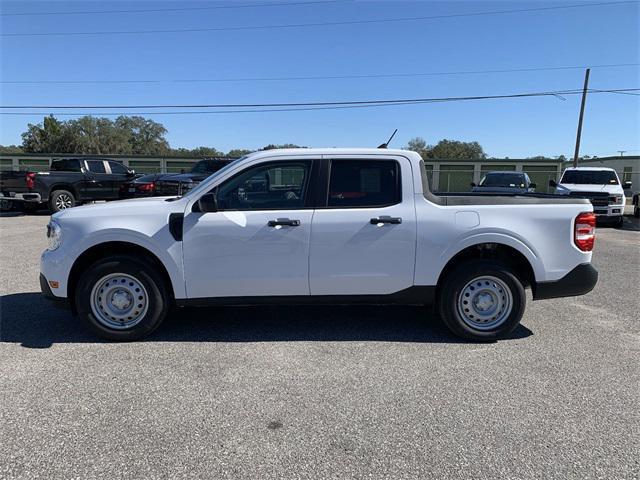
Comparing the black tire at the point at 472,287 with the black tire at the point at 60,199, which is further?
the black tire at the point at 60,199

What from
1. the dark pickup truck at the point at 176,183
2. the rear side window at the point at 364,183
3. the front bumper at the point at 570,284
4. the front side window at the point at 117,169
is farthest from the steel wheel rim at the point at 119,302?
the front side window at the point at 117,169

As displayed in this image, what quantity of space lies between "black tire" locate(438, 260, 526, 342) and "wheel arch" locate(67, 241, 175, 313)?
2677mm

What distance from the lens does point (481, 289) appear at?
4.71 meters

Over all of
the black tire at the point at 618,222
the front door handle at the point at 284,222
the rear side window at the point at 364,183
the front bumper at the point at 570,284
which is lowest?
the black tire at the point at 618,222

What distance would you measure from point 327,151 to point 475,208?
5.06 feet

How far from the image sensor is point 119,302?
4602mm

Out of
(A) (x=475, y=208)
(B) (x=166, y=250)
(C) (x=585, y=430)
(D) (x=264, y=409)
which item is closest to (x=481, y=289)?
(A) (x=475, y=208)

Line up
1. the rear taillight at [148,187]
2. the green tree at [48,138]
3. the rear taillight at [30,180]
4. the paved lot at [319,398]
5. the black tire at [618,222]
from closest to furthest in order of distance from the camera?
1. the paved lot at [319,398]
2. the rear taillight at [30,180]
3. the black tire at [618,222]
4. the rear taillight at [148,187]
5. the green tree at [48,138]

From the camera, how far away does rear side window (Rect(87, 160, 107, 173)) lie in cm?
1662

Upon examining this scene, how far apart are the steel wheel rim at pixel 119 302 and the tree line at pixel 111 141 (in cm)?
5659

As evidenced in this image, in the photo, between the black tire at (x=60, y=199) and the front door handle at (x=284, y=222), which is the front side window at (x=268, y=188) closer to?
the front door handle at (x=284, y=222)

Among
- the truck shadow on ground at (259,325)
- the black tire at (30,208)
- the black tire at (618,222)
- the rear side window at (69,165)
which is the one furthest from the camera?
the black tire at (30,208)

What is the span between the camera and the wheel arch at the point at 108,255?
15.1 ft

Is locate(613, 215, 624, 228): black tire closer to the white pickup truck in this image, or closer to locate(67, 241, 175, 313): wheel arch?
the white pickup truck
